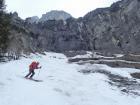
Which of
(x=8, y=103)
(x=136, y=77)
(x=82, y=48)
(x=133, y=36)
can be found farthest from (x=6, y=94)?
(x=82, y=48)

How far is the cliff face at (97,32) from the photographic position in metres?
127

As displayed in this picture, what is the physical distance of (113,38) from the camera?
449 ft

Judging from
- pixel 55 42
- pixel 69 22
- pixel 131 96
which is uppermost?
pixel 69 22

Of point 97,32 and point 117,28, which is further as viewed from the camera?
point 97,32

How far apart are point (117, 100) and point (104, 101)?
1.38 metres

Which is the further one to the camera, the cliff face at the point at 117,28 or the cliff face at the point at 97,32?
the cliff face at the point at 97,32

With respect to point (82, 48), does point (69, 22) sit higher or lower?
higher

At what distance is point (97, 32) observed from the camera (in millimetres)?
149750

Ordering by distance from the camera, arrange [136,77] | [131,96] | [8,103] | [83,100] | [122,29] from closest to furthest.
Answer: [8,103], [83,100], [131,96], [136,77], [122,29]

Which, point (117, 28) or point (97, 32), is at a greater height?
point (117, 28)

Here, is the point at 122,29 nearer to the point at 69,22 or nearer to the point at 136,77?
the point at 69,22

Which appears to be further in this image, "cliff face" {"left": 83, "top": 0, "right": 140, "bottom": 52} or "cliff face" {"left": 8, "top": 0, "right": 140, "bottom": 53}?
"cliff face" {"left": 8, "top": 0, "right": 140, "bottom": 53}

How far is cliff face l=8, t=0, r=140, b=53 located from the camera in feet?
418

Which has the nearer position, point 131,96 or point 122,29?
point 131,96
